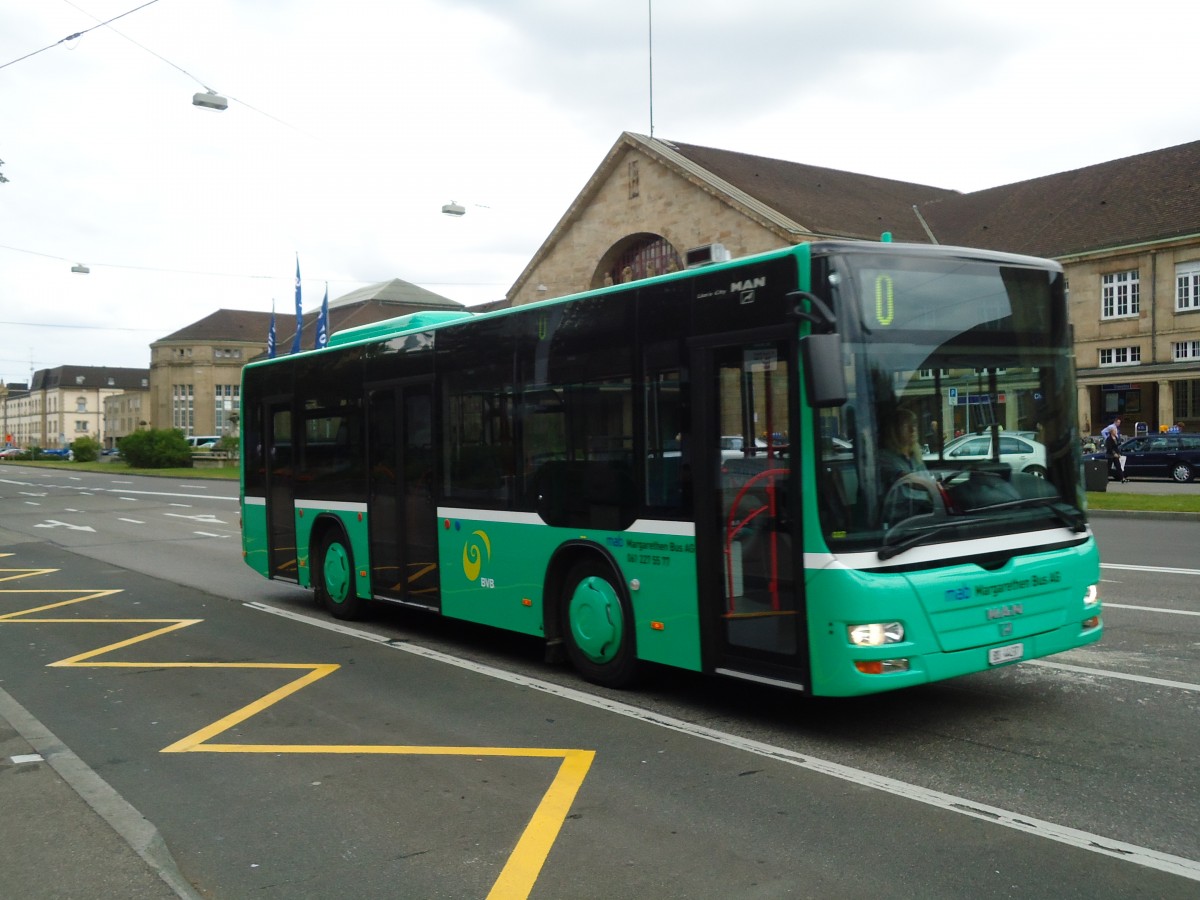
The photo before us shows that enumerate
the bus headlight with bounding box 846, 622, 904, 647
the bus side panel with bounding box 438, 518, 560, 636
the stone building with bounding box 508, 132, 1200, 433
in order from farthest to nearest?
the stone building with bounding box 508, 132, 1200, 433 → the bus side panel with bounding box 438, 518, 560, 636 → the bus headlight with bounding box 846, 622, 904, 647

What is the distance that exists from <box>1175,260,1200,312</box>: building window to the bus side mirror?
1822 inches

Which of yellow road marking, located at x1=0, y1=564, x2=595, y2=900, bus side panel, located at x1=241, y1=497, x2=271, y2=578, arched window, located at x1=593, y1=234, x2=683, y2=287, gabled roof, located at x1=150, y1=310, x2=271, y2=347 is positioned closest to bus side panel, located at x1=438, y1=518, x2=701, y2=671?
yellow road marking, located at x1=0, y1=564, x2=595, y2=900

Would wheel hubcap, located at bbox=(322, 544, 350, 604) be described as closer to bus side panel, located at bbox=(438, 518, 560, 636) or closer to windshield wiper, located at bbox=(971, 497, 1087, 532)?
bus side panel, located at bbox=(438, 518, 560, 636)

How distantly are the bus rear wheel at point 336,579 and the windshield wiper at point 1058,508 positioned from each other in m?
6.71

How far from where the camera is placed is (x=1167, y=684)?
7.40 meters

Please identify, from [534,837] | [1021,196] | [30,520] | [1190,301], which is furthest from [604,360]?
[1021,196]

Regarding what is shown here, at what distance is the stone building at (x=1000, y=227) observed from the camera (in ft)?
154

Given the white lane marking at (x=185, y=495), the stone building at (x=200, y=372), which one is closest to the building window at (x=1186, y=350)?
the white lane marking at (x=185, y=495)

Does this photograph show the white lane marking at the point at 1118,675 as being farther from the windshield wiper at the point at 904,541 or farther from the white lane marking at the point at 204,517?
the white lane marking at the point at 204,517

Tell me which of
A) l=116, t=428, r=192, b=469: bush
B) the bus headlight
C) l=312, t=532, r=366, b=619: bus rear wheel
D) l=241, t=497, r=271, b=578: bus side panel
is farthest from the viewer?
l=116, t=428, r=192, b=469: bush

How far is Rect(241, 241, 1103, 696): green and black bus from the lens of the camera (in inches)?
242

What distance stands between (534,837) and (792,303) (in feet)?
9.78

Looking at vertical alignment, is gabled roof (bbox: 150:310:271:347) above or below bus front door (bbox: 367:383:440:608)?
above

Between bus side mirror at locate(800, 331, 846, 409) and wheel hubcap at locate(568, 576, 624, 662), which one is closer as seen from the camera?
bus side mirror at locate(800, 331, 846, 409)
